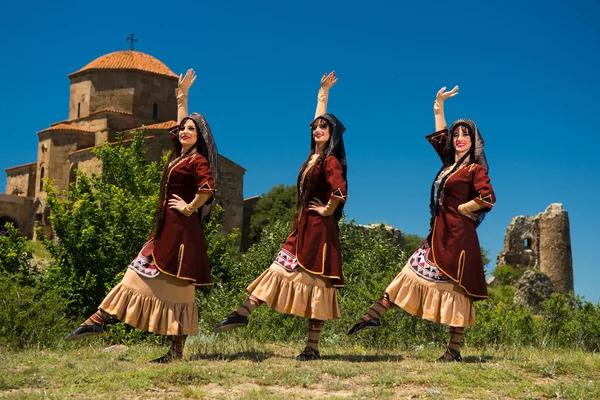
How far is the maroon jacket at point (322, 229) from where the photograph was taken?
6.85 meters

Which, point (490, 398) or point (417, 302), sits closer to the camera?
point (490, 398)

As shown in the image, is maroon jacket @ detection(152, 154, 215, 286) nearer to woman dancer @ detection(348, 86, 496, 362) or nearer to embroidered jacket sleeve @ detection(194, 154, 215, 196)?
embroidered jacket sleeve @ detection(194, 154, 215, 196)

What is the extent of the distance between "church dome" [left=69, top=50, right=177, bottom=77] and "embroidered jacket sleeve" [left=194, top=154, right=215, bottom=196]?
112ft

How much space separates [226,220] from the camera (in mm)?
39344

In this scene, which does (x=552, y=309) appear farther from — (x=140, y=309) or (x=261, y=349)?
(x=140, y=309)

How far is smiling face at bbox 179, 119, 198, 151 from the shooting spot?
7.04m

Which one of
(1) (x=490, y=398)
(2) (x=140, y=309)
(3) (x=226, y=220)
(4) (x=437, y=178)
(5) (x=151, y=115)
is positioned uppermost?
(5) (x=151, y=115)

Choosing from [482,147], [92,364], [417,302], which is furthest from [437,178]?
[92,364]

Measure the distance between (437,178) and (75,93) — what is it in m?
36.5

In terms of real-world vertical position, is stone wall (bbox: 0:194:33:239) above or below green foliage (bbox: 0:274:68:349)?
above

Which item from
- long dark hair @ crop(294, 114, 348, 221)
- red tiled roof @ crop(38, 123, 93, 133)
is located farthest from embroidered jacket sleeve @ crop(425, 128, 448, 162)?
red tiled roof @ crop(38, 123, 93, 133)

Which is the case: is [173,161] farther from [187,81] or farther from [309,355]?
[309,355]

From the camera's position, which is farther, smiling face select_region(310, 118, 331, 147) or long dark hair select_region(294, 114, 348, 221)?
smiling face select_region(310, 118, 331, 147)

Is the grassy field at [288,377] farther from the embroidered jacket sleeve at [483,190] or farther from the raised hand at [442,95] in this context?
the raised hand at [442,95]
